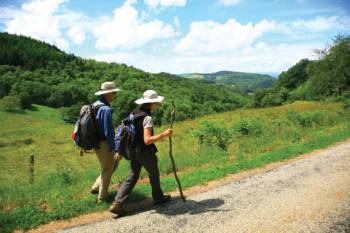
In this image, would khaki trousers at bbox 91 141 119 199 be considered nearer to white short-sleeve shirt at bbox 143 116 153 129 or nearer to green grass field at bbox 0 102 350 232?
green grass field at bbox 0 102 350 232

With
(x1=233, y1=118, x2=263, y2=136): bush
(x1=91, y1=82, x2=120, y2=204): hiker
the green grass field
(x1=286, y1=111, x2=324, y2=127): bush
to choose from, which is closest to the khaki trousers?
(x1=91, y1=82, x2=120, y2=204): hiker

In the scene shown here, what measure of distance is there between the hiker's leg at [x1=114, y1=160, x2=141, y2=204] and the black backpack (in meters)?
0.89

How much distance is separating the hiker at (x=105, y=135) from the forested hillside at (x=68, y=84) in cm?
7515

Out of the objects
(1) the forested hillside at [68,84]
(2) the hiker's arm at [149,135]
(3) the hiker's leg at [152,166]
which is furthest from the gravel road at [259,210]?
(1) the forested hillside at [68,84]

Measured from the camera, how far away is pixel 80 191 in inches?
324

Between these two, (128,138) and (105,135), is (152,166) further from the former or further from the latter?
(105,135)

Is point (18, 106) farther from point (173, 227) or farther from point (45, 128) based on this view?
point (173, 227)

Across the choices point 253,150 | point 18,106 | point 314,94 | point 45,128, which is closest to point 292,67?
point 314,94

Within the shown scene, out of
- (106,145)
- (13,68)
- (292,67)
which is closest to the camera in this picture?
(106,145)

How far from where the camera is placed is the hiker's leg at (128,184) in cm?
646

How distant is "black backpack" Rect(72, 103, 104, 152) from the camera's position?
6.62 metres

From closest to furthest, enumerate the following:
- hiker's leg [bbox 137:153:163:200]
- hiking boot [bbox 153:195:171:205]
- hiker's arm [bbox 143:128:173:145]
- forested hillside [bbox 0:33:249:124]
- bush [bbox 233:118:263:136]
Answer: hiker's arm [bbox 143:128:173:145] < hiker's leg [bbox 137:153:163:200] < hiking boot [bbox 153:195:171:205] < bush [bbox 233:118:263:136] < forested hillside [bbox 0:33:249:124]

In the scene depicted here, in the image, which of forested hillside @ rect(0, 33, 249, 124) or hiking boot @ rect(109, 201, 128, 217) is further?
forested hillside @ rect(0, 33, 249, 124)

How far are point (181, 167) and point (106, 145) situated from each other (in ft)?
16.2
